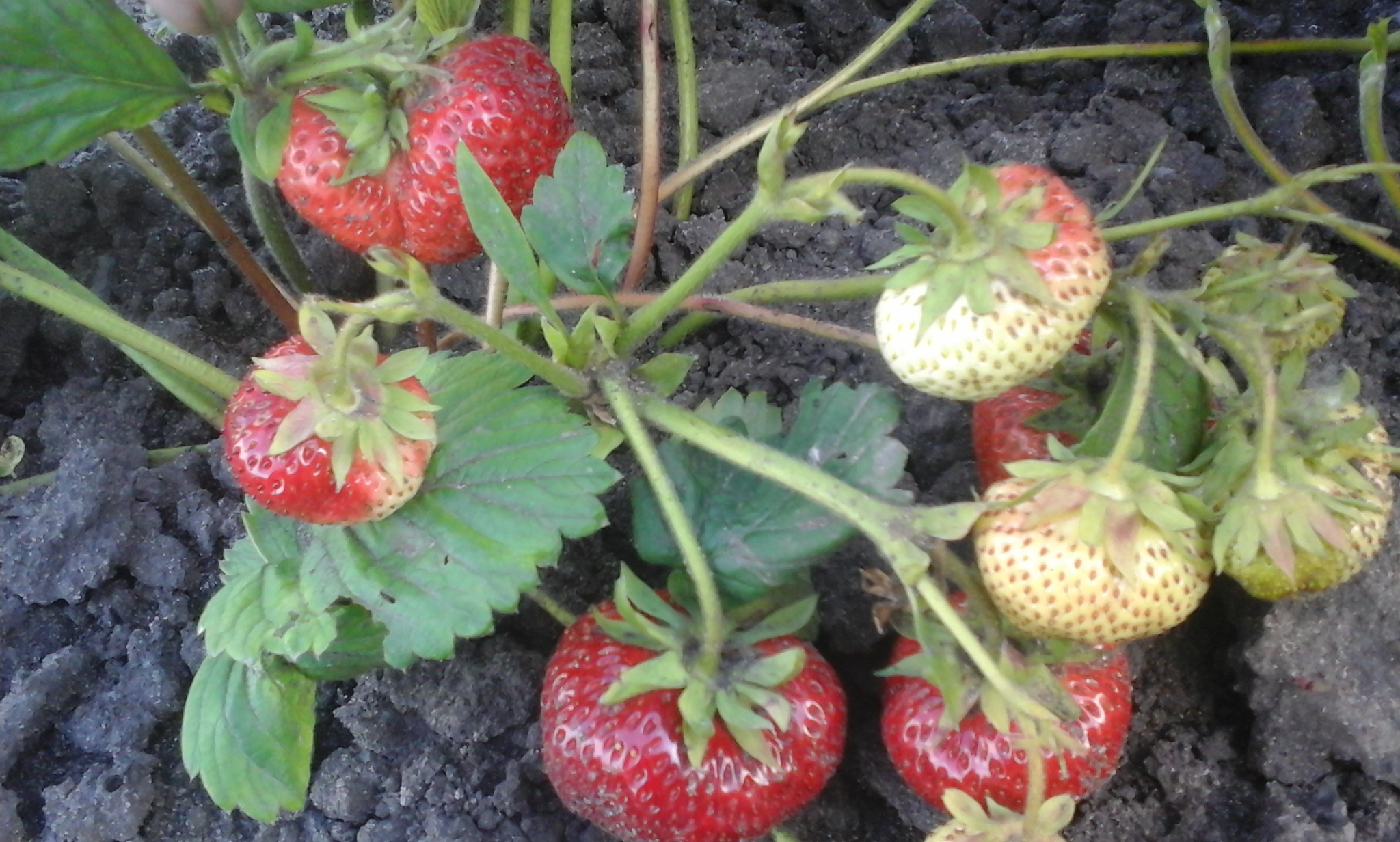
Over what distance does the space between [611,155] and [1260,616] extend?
0.92 m

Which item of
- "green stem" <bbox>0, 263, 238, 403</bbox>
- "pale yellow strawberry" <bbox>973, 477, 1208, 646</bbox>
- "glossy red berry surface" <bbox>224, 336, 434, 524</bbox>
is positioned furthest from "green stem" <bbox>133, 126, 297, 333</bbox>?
"pale yellow strawberry" <bbox>973, 477, 1208, 646</bbox>

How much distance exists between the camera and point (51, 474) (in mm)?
1246

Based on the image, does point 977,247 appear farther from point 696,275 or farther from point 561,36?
A: point 561,36

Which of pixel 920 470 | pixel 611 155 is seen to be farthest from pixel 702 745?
pixel 611 155

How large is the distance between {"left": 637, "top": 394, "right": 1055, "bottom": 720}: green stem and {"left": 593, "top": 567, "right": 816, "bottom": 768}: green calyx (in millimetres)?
131

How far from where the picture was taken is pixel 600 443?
0.95m

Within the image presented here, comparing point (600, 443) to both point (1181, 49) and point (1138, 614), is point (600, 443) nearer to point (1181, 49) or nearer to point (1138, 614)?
point (1138, 614)

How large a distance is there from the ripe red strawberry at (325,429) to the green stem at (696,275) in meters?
0.19

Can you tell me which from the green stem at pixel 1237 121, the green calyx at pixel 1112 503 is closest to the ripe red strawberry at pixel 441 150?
the green calyx at pixel 1112 503

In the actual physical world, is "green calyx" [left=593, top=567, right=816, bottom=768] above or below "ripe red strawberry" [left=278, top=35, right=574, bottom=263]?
below

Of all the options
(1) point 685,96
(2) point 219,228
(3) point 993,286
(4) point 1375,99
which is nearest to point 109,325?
(2) point 219,228

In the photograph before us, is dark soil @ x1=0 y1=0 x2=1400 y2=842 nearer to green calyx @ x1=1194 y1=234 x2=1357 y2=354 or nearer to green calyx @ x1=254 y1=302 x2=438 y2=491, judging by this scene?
green calyx @ x1=1194 y1=234 x2=1357 y2=354

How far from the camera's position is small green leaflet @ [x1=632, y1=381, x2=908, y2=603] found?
0.92 metres

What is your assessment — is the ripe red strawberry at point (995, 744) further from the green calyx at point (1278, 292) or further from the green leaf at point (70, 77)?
the green leaf at point (70, 77)
